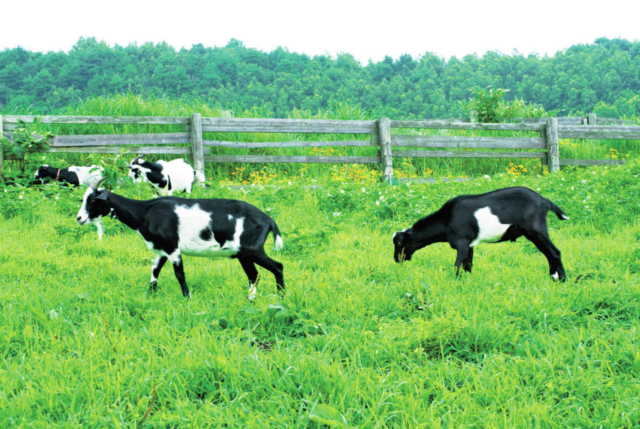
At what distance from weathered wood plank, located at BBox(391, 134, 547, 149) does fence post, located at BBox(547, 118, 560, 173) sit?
0.56 ft

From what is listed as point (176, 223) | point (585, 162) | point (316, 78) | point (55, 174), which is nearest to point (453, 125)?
point (585, 162)

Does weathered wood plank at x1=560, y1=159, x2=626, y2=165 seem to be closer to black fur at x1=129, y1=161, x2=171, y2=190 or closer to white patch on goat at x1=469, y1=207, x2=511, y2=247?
white patch on goat at x1=469, y1=207, x2=511, y2=247

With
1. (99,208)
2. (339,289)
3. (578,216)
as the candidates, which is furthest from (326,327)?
(578,216)

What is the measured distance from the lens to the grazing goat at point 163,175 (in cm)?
893

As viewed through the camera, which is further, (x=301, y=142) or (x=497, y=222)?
(x=301, y=142)

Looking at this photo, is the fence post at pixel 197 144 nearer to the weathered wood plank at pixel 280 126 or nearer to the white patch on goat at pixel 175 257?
the weathered wood plank at pixel 280 126

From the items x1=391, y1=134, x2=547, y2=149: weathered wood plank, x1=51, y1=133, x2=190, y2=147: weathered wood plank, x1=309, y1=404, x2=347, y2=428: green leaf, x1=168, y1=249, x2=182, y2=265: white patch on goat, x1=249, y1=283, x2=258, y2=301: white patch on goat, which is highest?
x1=51, y1=133, x2=190, y2=147: weathered wood plank

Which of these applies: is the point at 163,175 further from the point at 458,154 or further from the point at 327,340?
the point at 458,154

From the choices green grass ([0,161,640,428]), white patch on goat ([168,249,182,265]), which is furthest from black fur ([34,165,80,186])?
white patch on goat ([168,249,182,265])

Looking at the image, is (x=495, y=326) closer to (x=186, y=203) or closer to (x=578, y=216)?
(x=186, y=203)

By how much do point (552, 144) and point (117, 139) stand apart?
11788 mm

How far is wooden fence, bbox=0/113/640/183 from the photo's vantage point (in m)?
11.1

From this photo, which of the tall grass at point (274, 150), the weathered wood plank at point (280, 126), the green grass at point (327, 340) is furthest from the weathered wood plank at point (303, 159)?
the green grass at point (327, 340)

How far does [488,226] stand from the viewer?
4566 millimetres
